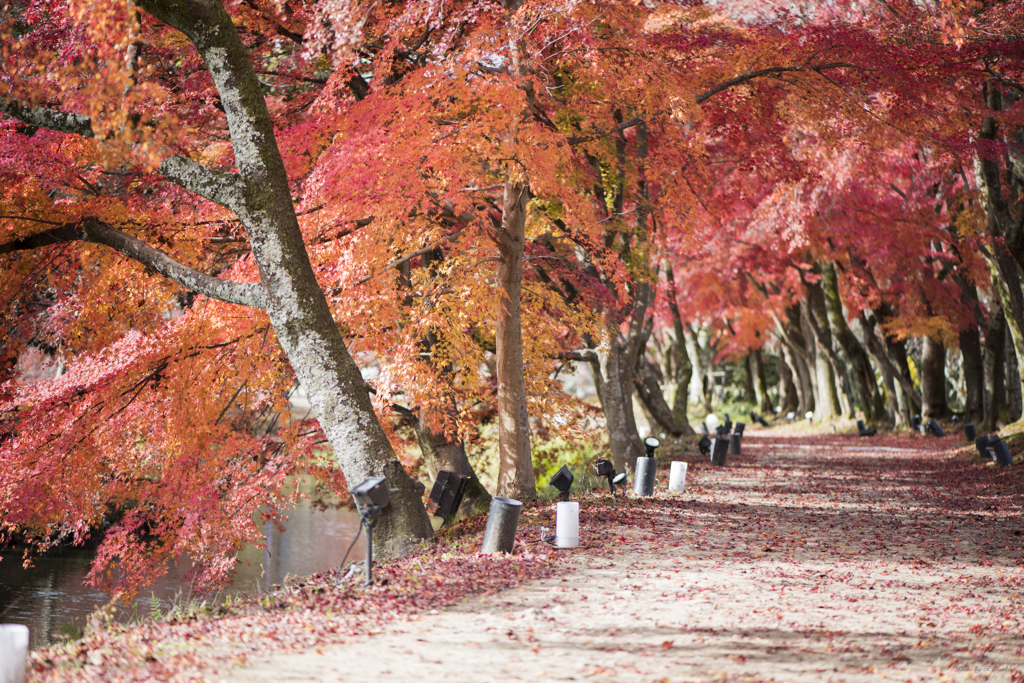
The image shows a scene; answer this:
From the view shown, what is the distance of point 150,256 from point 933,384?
2274 cm

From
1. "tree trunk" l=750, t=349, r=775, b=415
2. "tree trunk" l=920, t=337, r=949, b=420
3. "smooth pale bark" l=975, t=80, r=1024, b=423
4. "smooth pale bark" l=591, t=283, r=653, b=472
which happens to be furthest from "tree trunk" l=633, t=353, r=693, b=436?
→ "tree trunk" l=750, t=349, r=775, b=415

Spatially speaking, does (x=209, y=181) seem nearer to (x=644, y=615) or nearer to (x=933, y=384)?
(x=644, y=615)

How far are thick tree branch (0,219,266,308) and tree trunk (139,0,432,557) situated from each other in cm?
29

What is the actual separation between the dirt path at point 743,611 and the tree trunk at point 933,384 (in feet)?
46.1

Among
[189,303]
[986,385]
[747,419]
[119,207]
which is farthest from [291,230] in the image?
[747,419]

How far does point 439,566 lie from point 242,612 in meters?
1.71

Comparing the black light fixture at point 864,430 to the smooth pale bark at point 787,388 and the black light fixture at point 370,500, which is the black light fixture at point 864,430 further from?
the black light fixture at point 370,500

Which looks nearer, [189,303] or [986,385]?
[189,303]

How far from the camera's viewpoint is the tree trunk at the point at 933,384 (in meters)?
23.8

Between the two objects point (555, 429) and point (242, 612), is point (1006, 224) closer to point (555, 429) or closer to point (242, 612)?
point (555, 429)

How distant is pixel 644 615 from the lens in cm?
570

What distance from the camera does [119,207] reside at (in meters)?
9.05

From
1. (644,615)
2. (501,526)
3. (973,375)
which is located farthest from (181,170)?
(973,375)

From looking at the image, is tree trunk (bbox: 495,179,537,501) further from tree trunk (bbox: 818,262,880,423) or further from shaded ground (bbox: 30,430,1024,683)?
tree trunk (bbox: 818,262,880,423)
